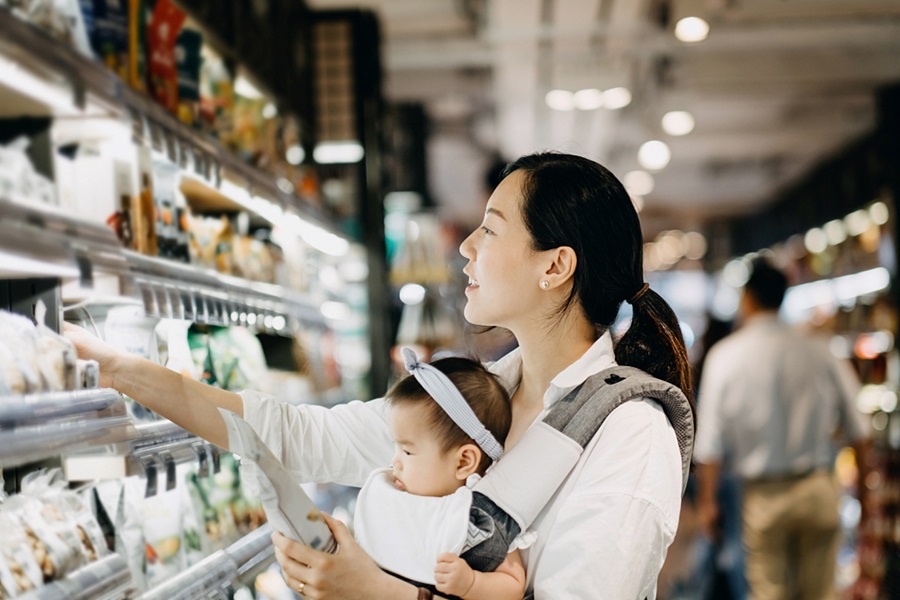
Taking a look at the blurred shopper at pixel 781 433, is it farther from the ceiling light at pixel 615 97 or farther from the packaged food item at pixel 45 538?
the packaged food item at pixel 45 538

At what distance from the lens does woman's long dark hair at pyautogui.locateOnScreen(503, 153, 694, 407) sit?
68.6 inches

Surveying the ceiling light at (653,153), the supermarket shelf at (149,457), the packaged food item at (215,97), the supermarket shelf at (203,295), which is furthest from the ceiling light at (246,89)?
the ceiling light at (653,153)

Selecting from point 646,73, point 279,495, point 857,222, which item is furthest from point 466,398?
point 857,222

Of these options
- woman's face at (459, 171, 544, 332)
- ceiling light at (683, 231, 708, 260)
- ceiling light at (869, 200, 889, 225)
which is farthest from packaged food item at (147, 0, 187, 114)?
ceiling light at (683, 231, 708, 260)

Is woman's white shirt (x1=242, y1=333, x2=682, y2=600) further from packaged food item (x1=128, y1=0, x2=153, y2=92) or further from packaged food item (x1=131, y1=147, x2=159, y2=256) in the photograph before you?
packaged food item (x1=128, y1=0, x2=153, y2=92)

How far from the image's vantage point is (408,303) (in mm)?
6043

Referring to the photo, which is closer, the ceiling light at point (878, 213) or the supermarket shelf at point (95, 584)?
the supermarket shelf at point (95, 584)

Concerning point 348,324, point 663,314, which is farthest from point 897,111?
point 663,314

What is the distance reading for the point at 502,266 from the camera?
174cm

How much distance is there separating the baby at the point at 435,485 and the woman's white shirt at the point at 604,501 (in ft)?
0.32

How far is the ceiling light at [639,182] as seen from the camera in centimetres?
1093

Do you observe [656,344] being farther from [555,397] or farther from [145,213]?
[145,213]

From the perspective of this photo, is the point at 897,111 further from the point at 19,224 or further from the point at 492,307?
the point at 19,224

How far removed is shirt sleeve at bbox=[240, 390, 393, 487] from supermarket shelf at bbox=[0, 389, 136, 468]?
309 millimetres
